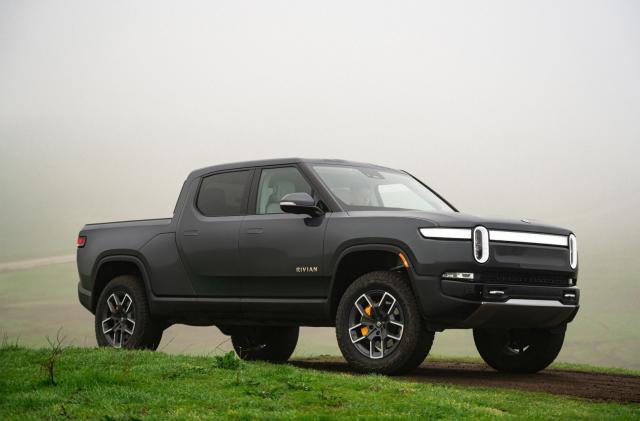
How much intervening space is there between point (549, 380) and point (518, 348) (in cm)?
81

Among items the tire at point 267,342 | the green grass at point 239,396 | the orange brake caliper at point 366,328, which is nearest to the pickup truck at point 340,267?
the orange brake caliper at point 366,328

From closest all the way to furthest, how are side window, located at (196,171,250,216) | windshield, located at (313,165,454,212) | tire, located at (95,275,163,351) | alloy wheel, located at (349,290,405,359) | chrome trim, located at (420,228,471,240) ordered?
1. chrome trim, located at (420,228,471,240)
2. alloy wheel, located at (349,290,405,359)
3. windshield, located at (313,165,454,212)
4. side window, located at (196,171,250,216)
5. tire, located at (95,275,163,351)

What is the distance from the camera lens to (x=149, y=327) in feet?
34.7

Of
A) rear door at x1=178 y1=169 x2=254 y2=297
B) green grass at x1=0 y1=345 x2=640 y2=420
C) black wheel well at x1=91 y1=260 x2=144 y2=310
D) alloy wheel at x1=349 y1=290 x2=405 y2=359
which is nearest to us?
green grass at x1=0 y1=345 x2=640 y2=420

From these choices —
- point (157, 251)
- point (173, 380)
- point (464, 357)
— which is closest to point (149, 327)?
point (157, 251)

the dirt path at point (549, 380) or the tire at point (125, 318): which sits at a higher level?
the tire at point (125, 318)

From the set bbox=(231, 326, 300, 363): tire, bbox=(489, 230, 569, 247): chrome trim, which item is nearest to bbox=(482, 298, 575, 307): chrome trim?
bbox=(489, 230, 569, 247): chrome trim

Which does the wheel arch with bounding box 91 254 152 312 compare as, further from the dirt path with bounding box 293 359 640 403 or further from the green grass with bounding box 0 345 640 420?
the dirt path with bounding box 293 359 640 403

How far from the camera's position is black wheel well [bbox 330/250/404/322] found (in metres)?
8.70

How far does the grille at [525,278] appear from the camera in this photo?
27.0 feet

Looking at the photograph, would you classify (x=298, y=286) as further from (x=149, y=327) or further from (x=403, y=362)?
(x=149, y=327)

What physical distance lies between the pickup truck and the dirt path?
372 mm

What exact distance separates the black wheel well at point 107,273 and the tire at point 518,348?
175 inches

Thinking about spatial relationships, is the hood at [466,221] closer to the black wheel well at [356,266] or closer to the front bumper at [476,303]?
the black wheel well at [356,266]
